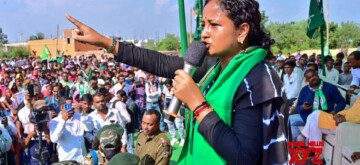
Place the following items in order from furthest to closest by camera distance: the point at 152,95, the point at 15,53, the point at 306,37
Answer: the point at 15,53
the point at 306,37
the point at 152,95

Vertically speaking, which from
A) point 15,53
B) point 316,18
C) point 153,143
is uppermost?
point 15,53

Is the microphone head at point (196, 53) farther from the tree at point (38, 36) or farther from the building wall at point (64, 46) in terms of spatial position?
the tree at point (38, 36)

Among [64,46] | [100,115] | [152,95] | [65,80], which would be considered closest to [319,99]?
[100,115]

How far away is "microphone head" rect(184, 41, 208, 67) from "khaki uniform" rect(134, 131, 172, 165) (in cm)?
252

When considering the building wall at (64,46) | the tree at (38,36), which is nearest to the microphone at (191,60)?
the building wall at (64,46)

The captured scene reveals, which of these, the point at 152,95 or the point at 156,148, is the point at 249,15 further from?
the point at 152,95

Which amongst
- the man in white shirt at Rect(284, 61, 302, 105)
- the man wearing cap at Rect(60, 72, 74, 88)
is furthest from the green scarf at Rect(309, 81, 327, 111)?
the man wearing cap at Rect(60, 72, 74, 88)

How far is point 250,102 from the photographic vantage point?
1255mm

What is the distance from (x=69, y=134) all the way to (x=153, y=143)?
1.73 metres

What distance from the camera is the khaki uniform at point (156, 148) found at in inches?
157

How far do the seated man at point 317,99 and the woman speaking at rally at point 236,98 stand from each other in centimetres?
482

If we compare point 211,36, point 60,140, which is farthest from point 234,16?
point 60,140

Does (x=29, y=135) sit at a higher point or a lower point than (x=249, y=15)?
lower

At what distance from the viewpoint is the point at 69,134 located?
5.41m
